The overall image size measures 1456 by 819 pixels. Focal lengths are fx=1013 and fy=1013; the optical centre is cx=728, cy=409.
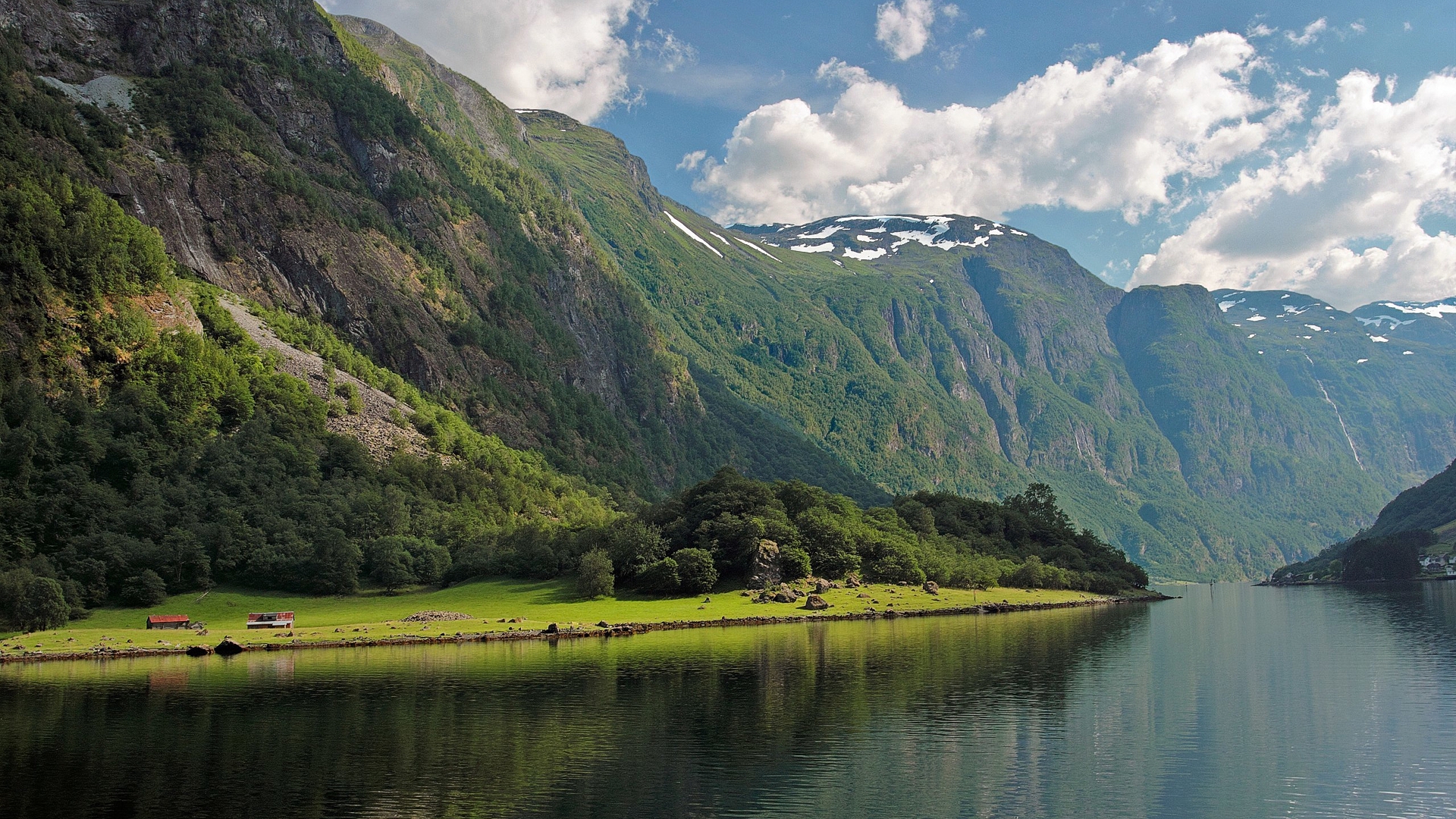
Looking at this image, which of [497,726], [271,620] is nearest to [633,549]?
[271,620]

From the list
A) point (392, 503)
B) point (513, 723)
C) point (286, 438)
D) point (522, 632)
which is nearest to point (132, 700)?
point (513, 723)

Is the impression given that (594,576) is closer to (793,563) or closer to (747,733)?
(793,563)

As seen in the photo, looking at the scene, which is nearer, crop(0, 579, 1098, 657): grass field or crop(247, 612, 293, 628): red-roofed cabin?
crop(0, 579, 1098, 657): grass field

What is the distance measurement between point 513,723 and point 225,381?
118 m

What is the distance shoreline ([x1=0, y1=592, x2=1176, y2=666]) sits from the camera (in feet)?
278

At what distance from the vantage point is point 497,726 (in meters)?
49.3

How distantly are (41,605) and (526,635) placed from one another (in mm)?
46300

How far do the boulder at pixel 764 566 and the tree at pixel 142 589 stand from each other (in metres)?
70.5

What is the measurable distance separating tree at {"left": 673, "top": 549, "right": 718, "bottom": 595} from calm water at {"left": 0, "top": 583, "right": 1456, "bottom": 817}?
4743 centimetres

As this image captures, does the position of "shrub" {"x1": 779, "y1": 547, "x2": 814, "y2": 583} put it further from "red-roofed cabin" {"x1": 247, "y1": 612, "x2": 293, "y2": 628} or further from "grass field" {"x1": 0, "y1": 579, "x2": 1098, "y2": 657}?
"red-roofed cabin" {"x1": 247, "y1": 612, "x2": 293, "y2": 628}

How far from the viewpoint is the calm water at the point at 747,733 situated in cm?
3553

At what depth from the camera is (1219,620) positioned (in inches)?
5094

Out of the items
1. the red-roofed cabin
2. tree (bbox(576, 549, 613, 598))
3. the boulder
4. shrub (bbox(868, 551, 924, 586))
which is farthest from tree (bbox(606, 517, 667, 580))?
the red-roofed cabin

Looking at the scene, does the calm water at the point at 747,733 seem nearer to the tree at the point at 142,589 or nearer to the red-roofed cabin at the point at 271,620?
the red-roofed cabin at the point at 271,620
